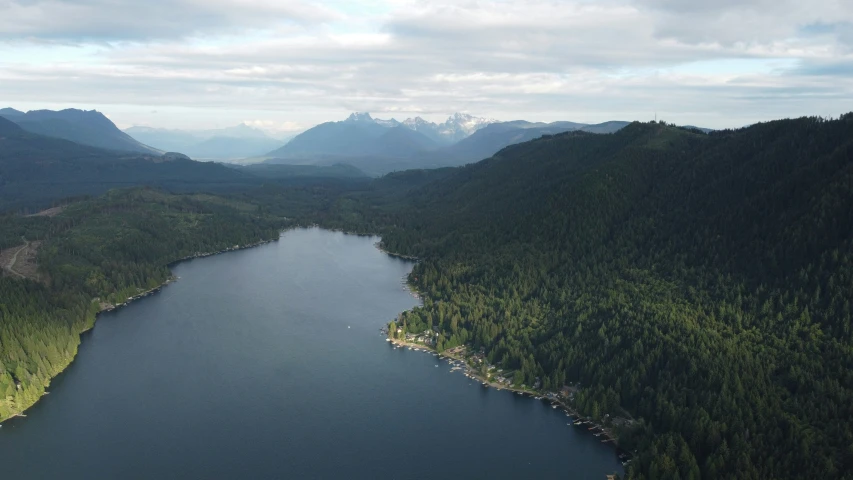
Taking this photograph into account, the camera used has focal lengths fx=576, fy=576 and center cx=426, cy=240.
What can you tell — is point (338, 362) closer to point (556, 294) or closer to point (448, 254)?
point (556, 294)

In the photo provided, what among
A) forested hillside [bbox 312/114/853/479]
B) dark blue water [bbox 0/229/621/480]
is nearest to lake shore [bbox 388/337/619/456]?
dark blue water [bbox 0/229/621/480]

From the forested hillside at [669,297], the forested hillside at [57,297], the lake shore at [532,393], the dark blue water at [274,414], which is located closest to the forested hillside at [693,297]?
the forested hillside at [669,297]

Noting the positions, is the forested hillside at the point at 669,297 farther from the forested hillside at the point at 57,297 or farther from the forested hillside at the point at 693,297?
the forested hillside at the point at 57,297

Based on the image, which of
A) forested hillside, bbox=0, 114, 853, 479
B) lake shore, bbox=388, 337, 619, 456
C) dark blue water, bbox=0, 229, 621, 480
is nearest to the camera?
forested hillside, bbox=0, 114, 853, 479

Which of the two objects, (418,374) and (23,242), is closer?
(418,374)

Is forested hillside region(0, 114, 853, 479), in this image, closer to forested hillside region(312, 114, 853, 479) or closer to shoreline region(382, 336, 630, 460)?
forested hillside region(312, 114, 853, 479)

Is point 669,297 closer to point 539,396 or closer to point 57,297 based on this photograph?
point 539,396

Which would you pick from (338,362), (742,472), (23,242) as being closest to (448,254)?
(338,362)
